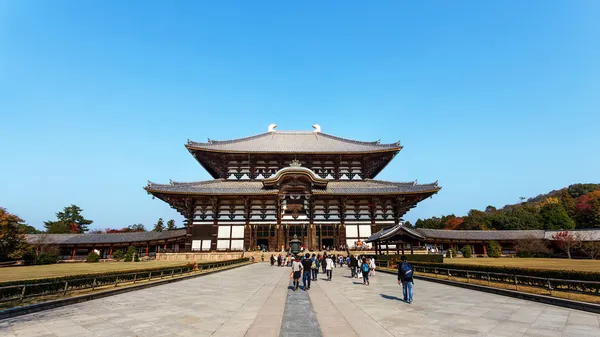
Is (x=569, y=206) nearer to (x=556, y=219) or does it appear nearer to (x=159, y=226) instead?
(x=556, y=219)

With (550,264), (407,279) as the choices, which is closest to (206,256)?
(407,279)

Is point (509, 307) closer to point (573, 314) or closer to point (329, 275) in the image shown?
point (573, 314)

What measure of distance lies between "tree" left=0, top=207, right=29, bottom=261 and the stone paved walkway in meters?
35.6

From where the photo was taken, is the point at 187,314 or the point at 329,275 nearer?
the point at 187,314

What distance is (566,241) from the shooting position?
39.7 m

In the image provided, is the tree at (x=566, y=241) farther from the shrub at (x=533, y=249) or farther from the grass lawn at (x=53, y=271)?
the grass lawn at (x=53, y=271)

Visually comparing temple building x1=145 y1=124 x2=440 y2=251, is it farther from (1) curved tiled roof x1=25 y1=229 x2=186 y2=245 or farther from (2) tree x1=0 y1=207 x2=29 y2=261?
(2) tree x1=0 y1=207 x2=29 y2=261

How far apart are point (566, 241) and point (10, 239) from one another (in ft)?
236

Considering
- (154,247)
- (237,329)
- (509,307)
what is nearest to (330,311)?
(237,329)

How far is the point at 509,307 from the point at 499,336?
4036mm

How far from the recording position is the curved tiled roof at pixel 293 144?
4147 cm

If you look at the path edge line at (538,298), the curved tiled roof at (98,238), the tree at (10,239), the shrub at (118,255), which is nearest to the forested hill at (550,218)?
the path edge line at (538,298)

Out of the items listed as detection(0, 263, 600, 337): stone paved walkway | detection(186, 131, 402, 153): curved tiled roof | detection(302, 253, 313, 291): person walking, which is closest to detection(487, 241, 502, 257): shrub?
detection(186, 131, 402, 153): curved tiled roof

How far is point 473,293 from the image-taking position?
40.7 ft
